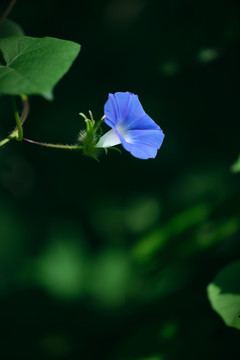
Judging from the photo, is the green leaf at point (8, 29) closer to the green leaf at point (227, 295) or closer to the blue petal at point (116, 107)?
the blue petal at point (116, 107)

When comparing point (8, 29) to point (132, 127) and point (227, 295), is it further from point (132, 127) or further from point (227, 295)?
point (227, 295)

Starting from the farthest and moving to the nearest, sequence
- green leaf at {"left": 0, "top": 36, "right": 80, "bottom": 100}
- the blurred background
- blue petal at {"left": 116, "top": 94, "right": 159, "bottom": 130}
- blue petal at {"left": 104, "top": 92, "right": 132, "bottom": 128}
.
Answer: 1. the blurred background
2. blue petal at {"left": 116, "top": 94, "right": 159, "bottom": 130}
3. blue petal at {"left": 104, "top": 92, "right": 132, "bottom": 128}
4. green leaf at {"left": 0, "top": 36, "right": 80, "bottom": 100}

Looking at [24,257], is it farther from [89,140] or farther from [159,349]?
[89,140]

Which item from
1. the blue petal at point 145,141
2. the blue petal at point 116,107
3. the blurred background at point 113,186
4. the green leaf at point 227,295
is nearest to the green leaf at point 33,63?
the blue petal at point 116,107

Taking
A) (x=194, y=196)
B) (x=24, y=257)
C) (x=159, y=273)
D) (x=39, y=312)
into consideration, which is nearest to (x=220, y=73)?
(x=194, y=196)

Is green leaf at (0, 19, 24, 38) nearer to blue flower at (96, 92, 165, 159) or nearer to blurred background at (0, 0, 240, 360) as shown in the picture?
blue flower at (96, 92, 165, 159)

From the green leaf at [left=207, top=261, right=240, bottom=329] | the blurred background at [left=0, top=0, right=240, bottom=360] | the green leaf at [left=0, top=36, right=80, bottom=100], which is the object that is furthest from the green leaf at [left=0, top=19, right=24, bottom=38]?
A: the green leaf at [left=207, top=261, right=240, bottom=329]
